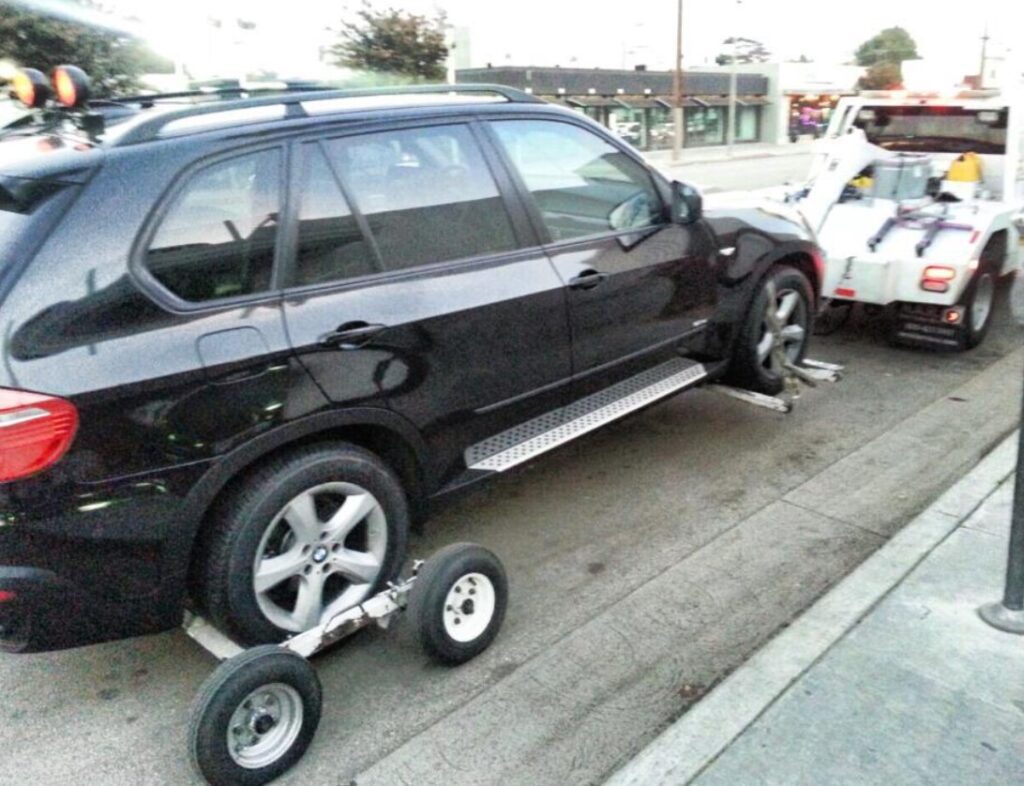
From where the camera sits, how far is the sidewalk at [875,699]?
2.53 metres

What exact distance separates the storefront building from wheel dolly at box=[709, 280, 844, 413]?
26.6 metres

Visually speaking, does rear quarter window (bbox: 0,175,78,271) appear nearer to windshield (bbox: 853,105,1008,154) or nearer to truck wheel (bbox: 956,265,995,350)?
truck wheel (bbox: 956,265,995,350)

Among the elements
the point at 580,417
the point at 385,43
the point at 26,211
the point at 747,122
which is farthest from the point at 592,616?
the point at 747,122

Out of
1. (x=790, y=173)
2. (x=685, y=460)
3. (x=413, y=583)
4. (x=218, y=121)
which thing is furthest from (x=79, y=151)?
(x=790, y=173)

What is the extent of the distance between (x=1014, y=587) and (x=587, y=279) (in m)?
1.97

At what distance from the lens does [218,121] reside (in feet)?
9.71

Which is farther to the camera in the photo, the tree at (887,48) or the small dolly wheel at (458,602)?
the tree at (887,48)

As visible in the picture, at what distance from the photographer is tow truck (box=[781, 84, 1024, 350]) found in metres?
6.06

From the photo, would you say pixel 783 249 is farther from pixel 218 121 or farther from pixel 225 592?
pixel 225 592

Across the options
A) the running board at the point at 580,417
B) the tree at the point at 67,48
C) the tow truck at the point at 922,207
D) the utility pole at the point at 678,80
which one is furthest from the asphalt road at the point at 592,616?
the utility pole at the point at 678,80

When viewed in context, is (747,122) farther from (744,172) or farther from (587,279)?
(587,279)

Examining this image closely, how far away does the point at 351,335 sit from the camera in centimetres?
298

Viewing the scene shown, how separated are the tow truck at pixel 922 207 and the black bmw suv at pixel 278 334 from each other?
2.75 m

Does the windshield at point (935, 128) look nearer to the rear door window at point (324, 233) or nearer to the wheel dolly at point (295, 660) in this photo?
the rear door window at point (324, 233)
